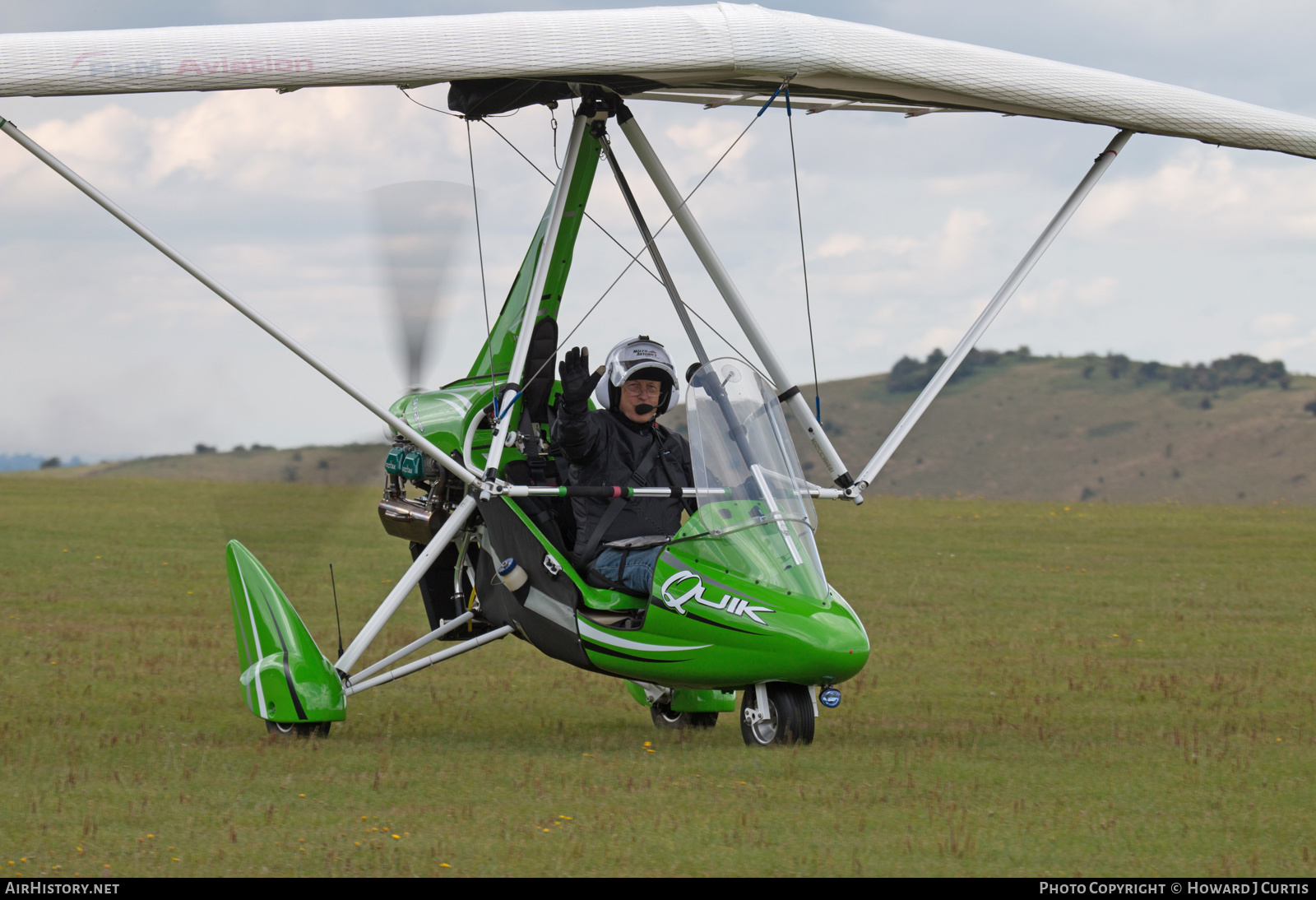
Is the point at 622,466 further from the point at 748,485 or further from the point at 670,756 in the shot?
the point at 670,756

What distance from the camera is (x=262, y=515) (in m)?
27.4

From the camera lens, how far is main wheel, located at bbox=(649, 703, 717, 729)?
977 cm

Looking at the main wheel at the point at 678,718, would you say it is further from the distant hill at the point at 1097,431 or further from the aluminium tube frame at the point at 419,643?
the distant hill at the point at 1097,431

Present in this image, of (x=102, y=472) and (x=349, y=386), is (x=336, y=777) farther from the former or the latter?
(x=102, y=472)

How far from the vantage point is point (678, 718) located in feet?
32.3

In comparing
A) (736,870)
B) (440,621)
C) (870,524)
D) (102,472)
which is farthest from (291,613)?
(102,472)

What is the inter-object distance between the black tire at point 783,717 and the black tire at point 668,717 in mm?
1560

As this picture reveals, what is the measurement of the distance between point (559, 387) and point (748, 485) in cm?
213

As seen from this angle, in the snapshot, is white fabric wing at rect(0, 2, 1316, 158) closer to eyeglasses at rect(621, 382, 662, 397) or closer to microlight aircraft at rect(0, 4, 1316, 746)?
microlight aircraft at rect(0, 4, 1316, 746)

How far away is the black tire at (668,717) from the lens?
32.1 feet

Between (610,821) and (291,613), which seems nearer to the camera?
(610,821)

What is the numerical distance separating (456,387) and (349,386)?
170 cm

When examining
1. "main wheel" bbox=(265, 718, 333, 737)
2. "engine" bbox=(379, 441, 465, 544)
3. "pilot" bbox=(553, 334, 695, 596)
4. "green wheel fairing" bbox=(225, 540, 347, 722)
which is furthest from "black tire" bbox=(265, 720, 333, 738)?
"pilot" bbox=(553, 334, 695, 596)

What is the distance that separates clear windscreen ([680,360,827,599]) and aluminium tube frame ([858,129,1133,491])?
27.9 inches
